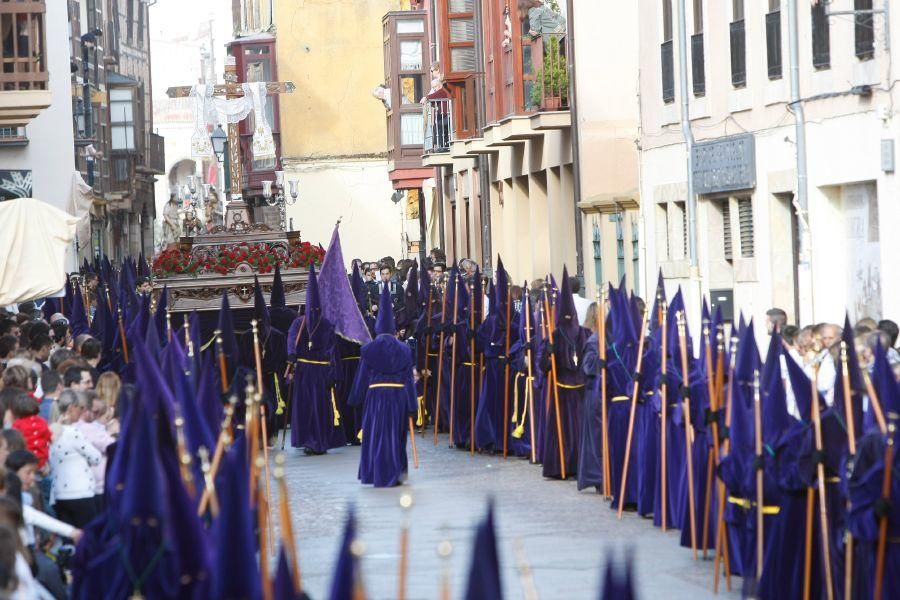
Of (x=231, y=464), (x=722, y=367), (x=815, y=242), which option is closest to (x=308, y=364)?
(x=815, y=242)

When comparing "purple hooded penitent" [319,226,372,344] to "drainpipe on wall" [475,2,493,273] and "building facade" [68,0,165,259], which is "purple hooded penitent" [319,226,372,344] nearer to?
"drainpipe on wall" [475,2,493,273]

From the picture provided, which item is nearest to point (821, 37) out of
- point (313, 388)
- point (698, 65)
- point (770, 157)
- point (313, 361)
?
point (770, 157)

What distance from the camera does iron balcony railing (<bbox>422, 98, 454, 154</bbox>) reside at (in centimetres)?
4366

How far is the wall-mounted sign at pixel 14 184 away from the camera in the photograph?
38.5 metres

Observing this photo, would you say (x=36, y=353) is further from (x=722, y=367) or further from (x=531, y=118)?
(x=531, y=118)

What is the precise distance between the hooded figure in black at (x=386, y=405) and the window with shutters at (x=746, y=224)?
7.80 m

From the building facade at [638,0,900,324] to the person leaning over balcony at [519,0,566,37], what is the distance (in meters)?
3.57

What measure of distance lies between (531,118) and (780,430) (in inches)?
840

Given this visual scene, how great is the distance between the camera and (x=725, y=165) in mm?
24219

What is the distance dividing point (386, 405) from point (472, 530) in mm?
4313

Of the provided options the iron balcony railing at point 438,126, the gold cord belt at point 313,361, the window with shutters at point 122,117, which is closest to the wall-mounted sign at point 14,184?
the iron balcony railing at point 438,126

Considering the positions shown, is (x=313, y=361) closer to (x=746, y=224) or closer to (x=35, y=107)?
(x=746, y=224)

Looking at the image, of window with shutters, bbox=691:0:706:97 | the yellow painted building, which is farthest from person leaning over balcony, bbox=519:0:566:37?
the yellow painted building

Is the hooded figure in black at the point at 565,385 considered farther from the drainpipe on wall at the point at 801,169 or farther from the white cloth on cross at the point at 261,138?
the white cloth on cross at the point at 261,138
